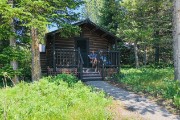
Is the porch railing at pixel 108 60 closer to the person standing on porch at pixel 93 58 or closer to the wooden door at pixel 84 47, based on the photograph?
the person standing on porch at pixel 93 58

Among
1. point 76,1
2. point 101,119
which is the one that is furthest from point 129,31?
point 101,119

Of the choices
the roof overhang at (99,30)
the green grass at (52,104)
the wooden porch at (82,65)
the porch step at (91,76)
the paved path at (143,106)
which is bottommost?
the paved path at (143,106)

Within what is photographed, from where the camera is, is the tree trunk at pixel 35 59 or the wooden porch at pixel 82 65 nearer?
the tree trunk at pixel 35 59

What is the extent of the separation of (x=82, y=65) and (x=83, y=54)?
A: 491 cm

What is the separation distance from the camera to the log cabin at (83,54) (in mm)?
16828

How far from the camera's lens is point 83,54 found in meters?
21.1

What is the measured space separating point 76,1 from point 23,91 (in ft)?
23.4

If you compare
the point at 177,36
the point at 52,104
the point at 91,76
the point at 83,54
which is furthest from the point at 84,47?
the point at 52,104

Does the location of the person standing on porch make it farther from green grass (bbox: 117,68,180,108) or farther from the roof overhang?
green grass (bbox: 117,68,180,108)

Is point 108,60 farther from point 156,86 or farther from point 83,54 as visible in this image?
point 156,86

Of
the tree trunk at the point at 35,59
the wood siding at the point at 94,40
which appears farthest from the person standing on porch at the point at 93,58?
the tree trunk at the point at 35,59

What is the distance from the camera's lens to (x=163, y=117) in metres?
8.05

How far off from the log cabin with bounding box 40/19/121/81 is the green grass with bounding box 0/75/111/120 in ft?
21.3

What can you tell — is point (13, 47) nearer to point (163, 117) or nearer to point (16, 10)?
point (16, 10)
